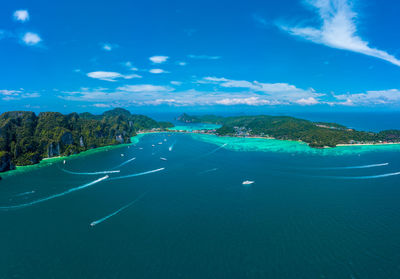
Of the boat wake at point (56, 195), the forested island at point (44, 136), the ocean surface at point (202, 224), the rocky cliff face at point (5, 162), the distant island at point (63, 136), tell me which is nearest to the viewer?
the ocean surface at point (202, 224)

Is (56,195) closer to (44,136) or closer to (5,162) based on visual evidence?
(5,162)

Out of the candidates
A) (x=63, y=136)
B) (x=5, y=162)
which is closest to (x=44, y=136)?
Result: (x=63, y=136)

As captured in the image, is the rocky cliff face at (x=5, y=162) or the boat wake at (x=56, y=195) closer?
the boat wake at (x=56, y=195)

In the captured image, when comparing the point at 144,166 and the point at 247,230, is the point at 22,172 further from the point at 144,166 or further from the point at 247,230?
the point at 247,230

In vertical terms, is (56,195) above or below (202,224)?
above

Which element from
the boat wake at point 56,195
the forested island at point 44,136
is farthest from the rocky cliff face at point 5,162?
the boat wake at point 56,195

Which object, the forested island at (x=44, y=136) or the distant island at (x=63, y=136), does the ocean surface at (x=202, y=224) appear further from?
the distant island at (x=63, y=136)

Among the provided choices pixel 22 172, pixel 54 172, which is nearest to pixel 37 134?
pixel 22 172
